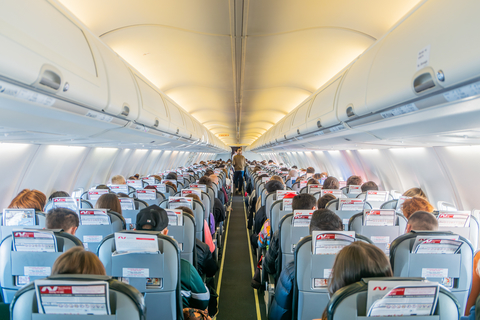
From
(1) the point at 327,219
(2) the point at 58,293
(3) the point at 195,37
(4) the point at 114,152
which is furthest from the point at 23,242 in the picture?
(4) the point at 114,152

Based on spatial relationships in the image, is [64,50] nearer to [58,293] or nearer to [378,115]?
[58,293]

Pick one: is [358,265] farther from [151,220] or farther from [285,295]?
[151,220]

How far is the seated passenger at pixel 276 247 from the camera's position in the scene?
414cm

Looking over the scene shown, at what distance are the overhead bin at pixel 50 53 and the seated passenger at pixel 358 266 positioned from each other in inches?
91.5

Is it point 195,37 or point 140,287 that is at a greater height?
point 195,37

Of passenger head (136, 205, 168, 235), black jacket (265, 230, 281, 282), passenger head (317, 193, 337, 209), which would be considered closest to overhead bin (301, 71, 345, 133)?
passenger head (317, 193, 337, 209)

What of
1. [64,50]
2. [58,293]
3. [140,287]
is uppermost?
[64,50]

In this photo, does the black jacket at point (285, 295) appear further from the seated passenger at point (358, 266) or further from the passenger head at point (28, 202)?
the passenger head at point (28, 202)

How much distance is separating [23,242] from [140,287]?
3.51ft

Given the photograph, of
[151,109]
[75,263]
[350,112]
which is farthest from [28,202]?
[350,112]

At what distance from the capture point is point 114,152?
456 inches

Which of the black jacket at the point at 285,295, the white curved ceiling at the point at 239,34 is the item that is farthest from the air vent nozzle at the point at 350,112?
the black jacket at the point at 285,295

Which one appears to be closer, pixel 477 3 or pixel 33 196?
pixel 477 3

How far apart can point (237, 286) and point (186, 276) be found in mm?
2831
